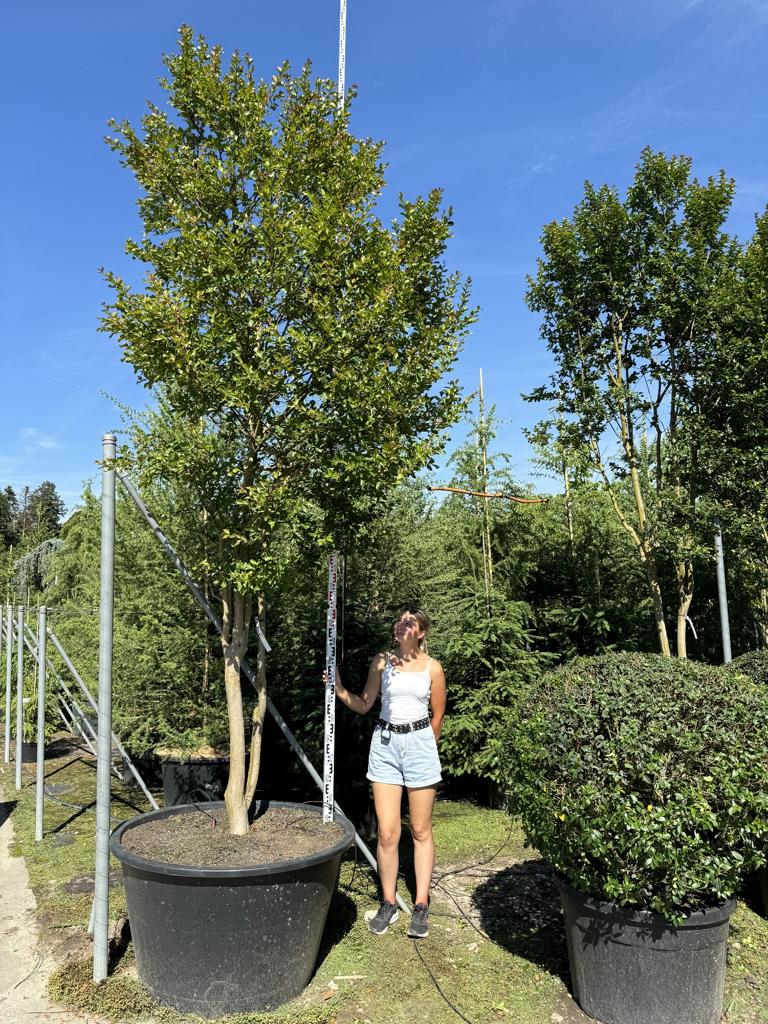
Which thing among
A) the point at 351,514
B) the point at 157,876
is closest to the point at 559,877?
the point at 157,876

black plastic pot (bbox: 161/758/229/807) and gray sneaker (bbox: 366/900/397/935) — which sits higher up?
black plastic pot (bbox: 161/758/229/807)

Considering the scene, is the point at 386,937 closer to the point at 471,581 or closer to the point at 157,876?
the point at 157,876

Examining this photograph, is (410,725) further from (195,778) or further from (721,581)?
(721,581)

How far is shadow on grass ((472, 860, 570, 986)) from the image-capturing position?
344cm

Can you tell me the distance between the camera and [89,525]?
8.56 m

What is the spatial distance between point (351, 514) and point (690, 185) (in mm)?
4846

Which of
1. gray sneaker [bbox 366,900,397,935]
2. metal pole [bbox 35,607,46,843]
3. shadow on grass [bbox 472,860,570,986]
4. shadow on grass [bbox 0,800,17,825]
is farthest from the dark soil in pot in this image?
shadow on grass [bbox 0,800,17,825]

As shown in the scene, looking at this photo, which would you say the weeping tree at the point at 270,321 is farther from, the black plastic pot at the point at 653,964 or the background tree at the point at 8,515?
the background tree at the point at 8,515

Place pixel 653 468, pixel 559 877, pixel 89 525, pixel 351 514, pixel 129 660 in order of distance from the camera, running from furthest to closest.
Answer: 1. pixel 89 525
2. pixel 653 468
3. pixel 129 660
4. pixel 351 514
5. pixel 559 877

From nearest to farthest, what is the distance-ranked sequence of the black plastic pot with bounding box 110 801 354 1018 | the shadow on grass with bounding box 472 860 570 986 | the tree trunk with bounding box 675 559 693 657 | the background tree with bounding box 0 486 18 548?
the black plastic pot with bounding box 110 801 354 1018 < the shadow on grass with bounding box 472 860 570 986 < the tree trunk with bounding box 675 559 693 657 < the background tree with bounding box 0 486 18 548

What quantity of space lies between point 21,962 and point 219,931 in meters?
1.26

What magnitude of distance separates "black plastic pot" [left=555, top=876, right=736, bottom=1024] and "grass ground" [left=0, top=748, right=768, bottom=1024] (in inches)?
7.6

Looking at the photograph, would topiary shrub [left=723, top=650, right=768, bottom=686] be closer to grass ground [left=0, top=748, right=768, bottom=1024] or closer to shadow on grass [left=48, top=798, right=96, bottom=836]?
grass ground [left=0, top=748, right=768, bottom=1024]

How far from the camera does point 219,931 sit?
113 inches
